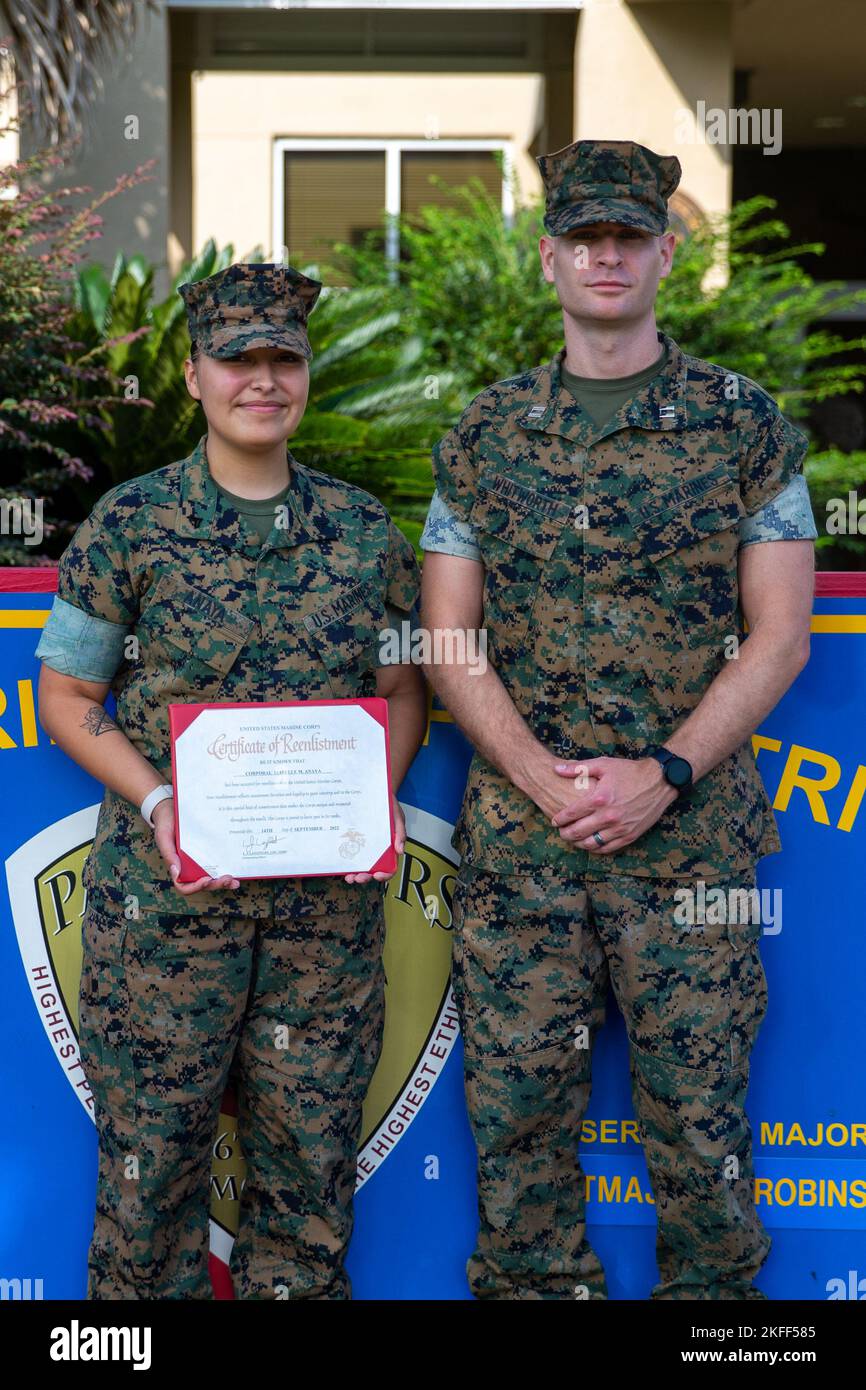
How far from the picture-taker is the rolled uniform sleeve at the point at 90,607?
2.30m

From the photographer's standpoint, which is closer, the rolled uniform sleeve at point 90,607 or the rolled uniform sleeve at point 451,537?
the rolled uniform sleeve at point 90,607

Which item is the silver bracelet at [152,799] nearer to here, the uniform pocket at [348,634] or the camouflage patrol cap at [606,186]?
the uniform pocket at [348,634]

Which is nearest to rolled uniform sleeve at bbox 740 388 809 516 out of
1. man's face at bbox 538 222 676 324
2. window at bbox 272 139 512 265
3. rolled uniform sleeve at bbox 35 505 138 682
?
man's face at bbox 538 222 676 324

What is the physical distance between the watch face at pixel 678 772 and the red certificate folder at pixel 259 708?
469 mm

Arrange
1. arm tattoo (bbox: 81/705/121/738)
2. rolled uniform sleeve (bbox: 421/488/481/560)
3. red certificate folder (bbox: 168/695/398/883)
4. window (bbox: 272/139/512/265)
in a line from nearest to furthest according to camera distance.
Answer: red certificate folder (bbox: 168/695/398/883)
arm tattoo (bbox: 81/705/121/738)
rolled uniform sleeve (bbox: 421/488/481/560)
window (bbox: 272/139/512/265)

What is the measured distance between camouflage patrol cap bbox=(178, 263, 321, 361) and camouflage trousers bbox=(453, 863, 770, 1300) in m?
0.98

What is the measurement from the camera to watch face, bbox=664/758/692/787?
2.29 metres

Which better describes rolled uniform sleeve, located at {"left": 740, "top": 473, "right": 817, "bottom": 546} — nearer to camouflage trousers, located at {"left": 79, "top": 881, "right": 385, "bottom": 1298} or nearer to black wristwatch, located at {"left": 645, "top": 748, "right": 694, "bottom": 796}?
black wristwatch, located at {"left": 645, "top": 748, "right": 694, "bottom": 796}

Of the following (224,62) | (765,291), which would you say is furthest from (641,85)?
(224,62)

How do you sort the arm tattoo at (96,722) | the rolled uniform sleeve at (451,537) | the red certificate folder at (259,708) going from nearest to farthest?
the red certificate folder at (259,708) < the arm tattoo at (96,722) < the rolled uniform sleeve at (451,537)

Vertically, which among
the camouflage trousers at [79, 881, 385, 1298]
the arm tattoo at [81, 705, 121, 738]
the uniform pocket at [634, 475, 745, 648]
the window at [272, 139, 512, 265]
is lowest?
the camouflage trousers at [79, 881, 385, 1298]

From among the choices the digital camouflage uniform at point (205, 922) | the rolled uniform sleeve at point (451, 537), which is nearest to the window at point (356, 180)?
the rolled uniform sleeve at point (451, 537)

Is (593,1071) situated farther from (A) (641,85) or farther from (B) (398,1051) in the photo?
(A) (641,85)

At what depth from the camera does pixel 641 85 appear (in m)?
8.39
